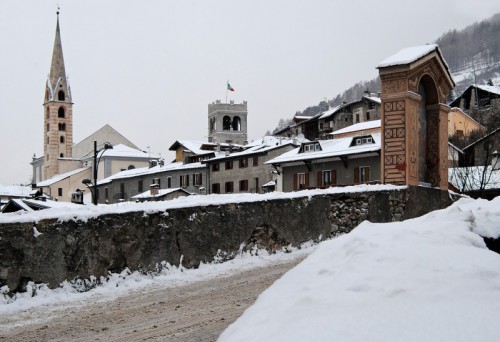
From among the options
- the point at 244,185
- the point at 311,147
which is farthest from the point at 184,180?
the point at 311,147

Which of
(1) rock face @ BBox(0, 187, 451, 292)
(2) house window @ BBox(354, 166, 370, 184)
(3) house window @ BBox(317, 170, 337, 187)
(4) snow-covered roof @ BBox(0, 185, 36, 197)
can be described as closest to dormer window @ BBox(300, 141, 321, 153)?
(3) house window @ BBox(317, 170, 337, 187)

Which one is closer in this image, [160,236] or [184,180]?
[160,236]

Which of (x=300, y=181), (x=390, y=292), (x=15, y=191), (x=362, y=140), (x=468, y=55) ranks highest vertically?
(x=468, y=55)

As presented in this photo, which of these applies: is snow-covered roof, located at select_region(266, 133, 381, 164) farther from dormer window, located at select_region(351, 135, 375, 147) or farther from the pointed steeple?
the pointed steeple

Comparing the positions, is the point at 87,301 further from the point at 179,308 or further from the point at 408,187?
the point at 408,187

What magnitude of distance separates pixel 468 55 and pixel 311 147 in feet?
479

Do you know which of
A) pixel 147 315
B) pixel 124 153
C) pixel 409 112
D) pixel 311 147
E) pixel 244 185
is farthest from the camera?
pixel 124 153

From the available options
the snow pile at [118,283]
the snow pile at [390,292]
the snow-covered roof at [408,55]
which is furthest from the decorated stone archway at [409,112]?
the snow pile at [390,292]

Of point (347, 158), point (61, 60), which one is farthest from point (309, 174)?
point (61, 60)

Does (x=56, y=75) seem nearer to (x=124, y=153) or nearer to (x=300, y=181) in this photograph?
(x=124, y=153)

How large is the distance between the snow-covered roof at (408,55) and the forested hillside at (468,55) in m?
117

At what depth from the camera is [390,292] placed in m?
4.24

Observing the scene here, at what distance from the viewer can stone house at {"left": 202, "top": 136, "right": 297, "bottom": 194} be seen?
54.0 metres

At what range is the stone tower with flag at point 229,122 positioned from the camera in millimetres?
101875
